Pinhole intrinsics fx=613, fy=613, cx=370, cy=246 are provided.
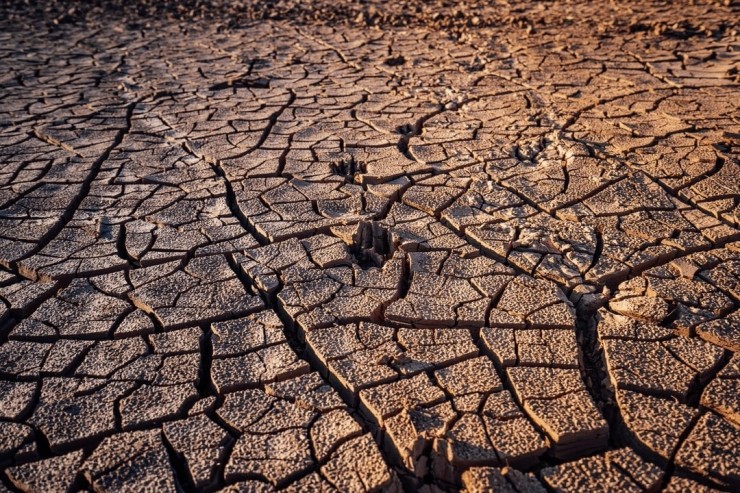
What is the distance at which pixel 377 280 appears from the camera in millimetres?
2627

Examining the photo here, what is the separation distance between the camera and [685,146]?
3.68 metres

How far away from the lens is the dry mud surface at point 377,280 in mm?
1841

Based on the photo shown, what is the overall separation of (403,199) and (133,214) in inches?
56.6

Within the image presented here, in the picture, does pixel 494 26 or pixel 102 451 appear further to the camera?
pixel 494 26

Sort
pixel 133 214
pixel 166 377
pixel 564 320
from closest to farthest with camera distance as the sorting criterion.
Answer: pixel 166 377 < pixel 564 320 < pixel 133 214

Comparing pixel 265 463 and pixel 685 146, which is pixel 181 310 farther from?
pixel 685 146

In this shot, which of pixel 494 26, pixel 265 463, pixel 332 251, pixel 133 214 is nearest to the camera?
pixel 265 463

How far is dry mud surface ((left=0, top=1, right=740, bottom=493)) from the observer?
1841 mm

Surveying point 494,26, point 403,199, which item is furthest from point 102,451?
point 494,26

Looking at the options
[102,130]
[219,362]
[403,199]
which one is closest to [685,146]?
[403,199]

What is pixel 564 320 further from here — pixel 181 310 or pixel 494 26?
pixel 494 26

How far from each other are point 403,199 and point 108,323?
5.22 feet

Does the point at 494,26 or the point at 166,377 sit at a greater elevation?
the point at 494,26

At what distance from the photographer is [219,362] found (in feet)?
7.24
